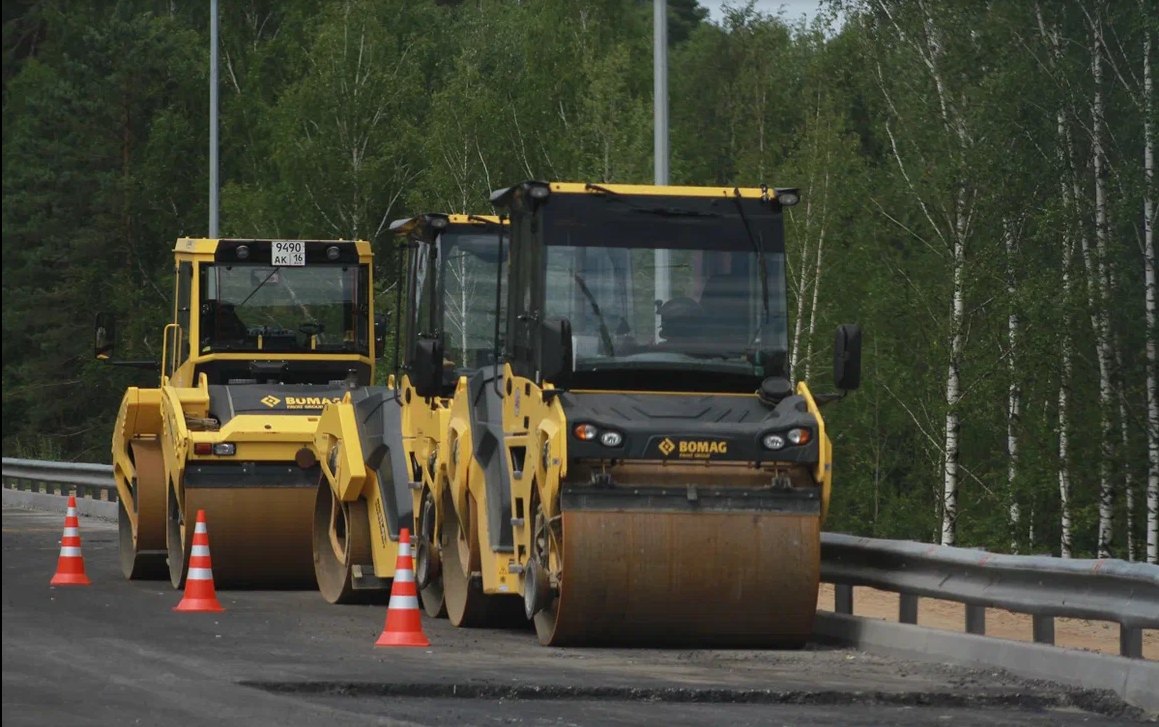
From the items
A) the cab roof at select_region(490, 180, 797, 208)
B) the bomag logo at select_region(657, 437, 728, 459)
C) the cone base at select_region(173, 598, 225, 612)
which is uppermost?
the cab roof at select_region(490, 180, 797, 208)

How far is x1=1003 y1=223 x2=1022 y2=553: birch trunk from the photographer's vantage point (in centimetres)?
2766

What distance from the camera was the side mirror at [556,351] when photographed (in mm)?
11219

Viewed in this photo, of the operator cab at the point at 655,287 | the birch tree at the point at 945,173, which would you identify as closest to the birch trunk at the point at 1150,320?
the birch tree at the point at 945,173

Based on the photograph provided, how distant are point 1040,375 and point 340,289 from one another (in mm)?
13253

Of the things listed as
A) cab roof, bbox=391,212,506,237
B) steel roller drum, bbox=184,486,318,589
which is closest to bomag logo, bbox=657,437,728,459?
cab roof, bbox=391,212,506,237

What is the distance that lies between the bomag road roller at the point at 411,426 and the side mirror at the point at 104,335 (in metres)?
3.23

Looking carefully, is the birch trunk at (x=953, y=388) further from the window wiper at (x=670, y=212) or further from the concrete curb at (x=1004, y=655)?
the window wiper at (x=670, y=212)

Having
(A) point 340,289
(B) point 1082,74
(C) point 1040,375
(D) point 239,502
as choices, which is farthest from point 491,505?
(B) point 1082,74

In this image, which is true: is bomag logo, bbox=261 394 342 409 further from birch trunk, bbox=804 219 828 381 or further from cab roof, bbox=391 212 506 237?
birch trunk, bbox=804 219 828 381

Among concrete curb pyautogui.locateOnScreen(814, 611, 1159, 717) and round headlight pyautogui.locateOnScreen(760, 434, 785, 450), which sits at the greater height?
round headlight pyautogui.locateOnScreen(760, 434, 785, 450)

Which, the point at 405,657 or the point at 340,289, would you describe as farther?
the point at 340,289

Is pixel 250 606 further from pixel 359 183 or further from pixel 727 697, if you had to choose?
pixel 359 183

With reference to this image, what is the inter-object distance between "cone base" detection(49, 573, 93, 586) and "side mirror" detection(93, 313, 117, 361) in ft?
8.04

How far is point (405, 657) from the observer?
1062 cm
